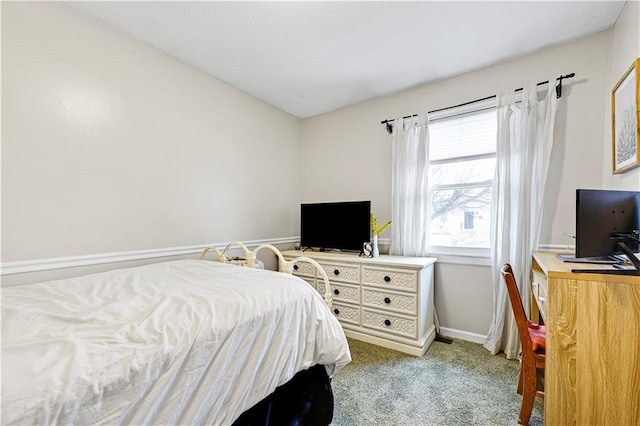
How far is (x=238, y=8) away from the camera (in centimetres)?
180

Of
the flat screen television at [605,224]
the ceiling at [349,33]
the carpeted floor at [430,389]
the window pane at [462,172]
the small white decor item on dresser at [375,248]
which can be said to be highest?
the ceiling at [349,33]

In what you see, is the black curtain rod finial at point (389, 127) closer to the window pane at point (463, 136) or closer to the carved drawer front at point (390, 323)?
the window pane at point (463, 136)

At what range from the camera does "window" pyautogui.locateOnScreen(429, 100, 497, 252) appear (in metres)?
2.55

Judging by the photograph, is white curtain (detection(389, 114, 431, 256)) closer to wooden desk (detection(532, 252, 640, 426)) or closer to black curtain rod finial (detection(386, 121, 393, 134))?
black curtain rod finial (detection(386, 121, 393, 134))

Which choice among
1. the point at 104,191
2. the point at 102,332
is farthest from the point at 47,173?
the point at 102,332

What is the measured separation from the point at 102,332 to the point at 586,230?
2045 millimetres

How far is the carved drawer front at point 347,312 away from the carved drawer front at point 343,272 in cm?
27

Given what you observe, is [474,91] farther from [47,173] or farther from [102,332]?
[47,173]

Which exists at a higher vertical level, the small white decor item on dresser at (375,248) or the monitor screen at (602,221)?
the monitor screen at (602,221)

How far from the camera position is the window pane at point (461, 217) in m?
2.58

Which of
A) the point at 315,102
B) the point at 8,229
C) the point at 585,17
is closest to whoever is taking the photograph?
the point at 8,229

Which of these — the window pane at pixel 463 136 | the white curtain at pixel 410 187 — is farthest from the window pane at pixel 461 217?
the window pane at pixel 463 136

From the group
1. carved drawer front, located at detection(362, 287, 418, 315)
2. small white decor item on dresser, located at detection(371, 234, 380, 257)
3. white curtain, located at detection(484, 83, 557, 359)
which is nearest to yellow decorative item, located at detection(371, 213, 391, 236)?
small white decor item on dresser, located at detection(371, 234, 380, 257)

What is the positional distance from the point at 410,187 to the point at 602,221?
1648mm
